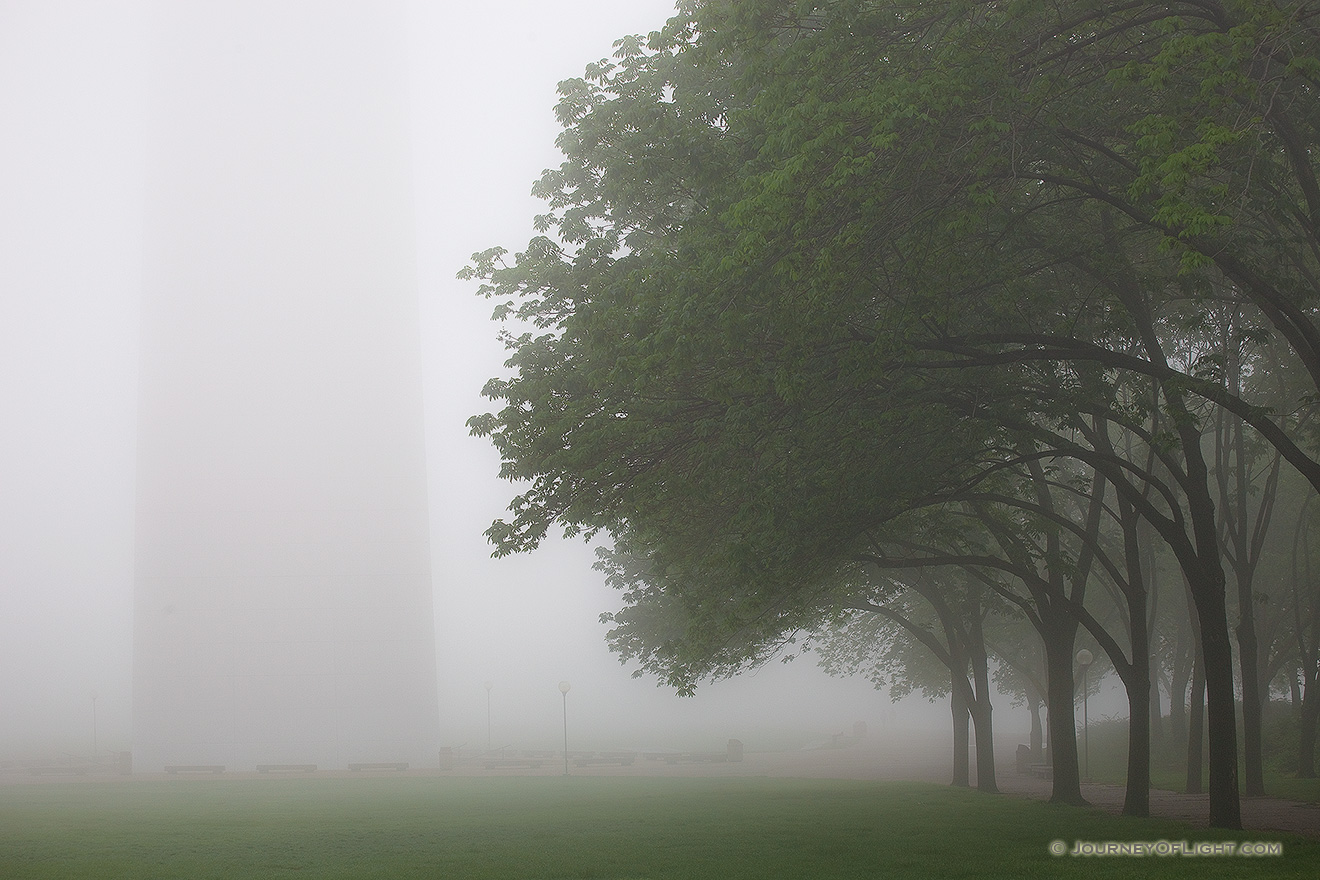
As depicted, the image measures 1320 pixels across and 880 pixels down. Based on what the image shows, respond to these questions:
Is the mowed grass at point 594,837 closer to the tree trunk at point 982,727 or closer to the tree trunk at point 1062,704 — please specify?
the tree trunk at point 982,727

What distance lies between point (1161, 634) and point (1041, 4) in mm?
40879

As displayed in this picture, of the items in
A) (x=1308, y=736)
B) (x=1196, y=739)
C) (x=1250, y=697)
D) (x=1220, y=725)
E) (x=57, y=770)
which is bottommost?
(x=57, y=770)

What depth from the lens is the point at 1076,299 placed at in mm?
17250

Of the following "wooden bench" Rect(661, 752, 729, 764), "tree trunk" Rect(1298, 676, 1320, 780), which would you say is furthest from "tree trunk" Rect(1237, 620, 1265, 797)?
"wooden bench" Rect(661, 752, 729, 764)

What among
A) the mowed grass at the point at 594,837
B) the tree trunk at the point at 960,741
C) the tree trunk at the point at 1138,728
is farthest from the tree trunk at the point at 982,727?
the tree trunk at the point at 1138,728

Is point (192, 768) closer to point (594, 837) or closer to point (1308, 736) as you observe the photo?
point (594, 837)

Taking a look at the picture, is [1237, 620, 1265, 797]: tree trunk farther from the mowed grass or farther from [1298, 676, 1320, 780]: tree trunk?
the mowed grass

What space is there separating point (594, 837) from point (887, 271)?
1015cm

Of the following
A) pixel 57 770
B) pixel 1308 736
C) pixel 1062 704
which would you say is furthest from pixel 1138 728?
pixel 57 770

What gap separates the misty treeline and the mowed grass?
306cm

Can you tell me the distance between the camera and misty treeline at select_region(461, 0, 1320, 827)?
11.6 meters

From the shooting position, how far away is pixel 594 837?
17094 millimetres

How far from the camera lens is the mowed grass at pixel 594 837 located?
12703 millimetres

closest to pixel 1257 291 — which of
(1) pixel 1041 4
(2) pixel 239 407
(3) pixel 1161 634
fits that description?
(1) pixel 1041 4
